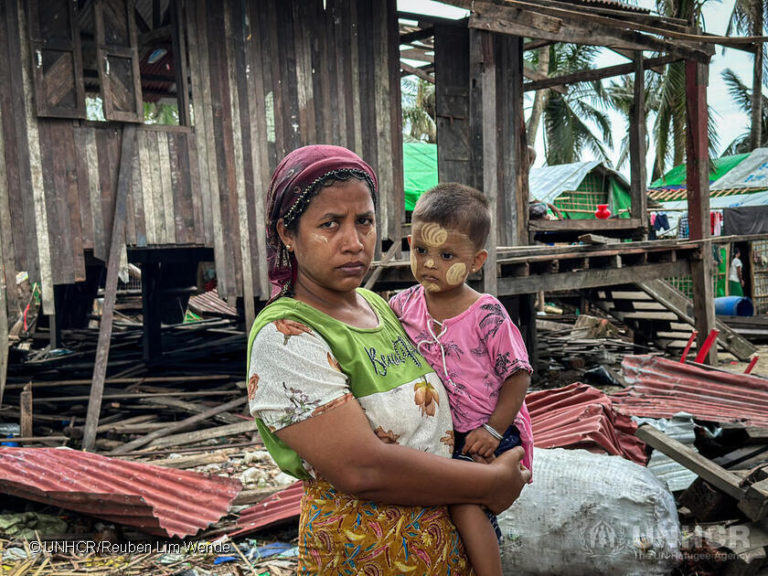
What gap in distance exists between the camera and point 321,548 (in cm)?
167

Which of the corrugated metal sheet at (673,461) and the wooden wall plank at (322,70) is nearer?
the corrugated metal sheet at (673,461)

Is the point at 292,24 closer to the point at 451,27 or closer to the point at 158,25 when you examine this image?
the point at 158,25

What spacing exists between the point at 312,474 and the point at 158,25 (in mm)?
8180

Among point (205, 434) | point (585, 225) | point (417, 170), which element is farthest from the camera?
point (417, 170)

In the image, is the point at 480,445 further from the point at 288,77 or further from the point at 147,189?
the point at 288,77

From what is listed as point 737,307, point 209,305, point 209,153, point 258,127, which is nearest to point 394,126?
point 258,127

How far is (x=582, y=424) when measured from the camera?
449 cm

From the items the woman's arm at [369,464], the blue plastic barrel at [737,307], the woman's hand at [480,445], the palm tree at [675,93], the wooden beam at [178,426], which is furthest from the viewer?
the palm tree at [675,93]

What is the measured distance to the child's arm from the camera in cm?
192

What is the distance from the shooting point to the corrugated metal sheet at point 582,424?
423 centimetres

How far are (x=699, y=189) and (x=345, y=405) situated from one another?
10.2 meters

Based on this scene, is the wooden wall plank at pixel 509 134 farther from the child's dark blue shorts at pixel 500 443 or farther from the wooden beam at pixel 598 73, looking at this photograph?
the child's dark blue shorts at pixel 500 443

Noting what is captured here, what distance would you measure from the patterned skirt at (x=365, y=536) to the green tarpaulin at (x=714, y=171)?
25670mm

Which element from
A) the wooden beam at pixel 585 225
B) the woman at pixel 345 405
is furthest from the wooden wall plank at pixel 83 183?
the wooden beam at pixel 585 225
